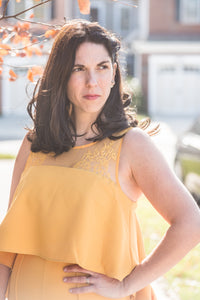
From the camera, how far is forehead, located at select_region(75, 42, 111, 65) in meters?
2.20

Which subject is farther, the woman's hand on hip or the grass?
the grass

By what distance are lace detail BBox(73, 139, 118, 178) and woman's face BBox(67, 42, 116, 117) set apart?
19 centimetres

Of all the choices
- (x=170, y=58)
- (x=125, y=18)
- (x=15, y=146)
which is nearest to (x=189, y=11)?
(x=170, y=58)

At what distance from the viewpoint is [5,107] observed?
27.2 meters

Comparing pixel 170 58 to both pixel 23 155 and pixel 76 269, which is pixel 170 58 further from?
pixel 76 269

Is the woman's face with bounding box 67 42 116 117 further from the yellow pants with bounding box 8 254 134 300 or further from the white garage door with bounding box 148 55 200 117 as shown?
the white garage door with bounding box 148 55 200 117

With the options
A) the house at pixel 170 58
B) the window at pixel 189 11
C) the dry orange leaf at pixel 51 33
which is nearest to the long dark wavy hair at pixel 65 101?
the dry orange leaf at pixel 51 33

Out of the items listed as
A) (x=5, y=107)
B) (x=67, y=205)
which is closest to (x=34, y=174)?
(x=67, y=205)

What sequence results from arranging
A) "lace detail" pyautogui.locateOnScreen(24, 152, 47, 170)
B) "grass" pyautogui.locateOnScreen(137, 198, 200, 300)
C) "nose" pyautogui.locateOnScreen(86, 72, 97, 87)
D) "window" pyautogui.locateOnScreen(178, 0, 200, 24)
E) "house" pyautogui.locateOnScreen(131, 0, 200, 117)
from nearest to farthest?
1. "nose" pyautogui.locateOnScreen(86, 72, 97, 87)
2. "lace detail" pyautogui.locateOnScreen(24, 152, 47, 170)
3. "grass" pyautogui.locateOnScreen(137, 198, 200, 300)
4. "house" pyautogui.locateOnScreen(131, 0, 200, 117)
5. "window" pyautogui.locateOnScreen(178, 0, 200, 24)

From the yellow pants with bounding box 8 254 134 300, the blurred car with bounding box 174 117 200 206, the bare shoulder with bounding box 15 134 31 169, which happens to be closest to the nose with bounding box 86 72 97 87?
the bare shoulder with bounding box 15 134 31 169

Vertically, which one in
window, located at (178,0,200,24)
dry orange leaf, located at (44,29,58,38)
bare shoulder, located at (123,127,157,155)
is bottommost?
window, located at (178,0,200,24)

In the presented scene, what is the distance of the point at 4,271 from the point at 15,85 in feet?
85.3

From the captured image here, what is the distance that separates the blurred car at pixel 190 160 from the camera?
7.22 m

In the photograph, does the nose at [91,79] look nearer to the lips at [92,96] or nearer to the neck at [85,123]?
the lips at [92,96]
